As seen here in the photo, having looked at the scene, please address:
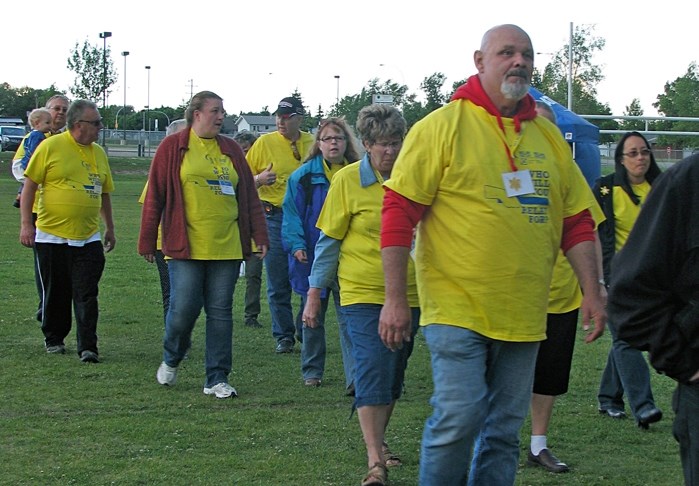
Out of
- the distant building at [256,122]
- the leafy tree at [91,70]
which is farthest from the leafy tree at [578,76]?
the distant building at [256,122]

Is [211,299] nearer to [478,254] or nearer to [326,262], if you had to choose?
[326,262]

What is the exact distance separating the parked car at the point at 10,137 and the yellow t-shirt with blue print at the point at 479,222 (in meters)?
60.3

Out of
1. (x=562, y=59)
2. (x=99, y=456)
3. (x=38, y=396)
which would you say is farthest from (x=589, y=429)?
(x=562, y=59)

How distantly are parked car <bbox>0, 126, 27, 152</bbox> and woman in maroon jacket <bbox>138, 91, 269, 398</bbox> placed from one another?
56531 mm

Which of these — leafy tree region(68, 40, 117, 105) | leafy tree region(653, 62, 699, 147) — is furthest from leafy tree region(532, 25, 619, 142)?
leafy tree region(68, 40, 117, 105)

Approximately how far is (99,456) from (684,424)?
12.3 feet

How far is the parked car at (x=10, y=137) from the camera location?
2491 inches

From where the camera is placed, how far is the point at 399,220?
174 inches

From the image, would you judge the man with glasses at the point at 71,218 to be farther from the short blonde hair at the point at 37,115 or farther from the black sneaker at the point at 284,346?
the black sneaker at the point at 284,346

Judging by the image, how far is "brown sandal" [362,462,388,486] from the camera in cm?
562

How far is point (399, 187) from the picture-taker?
14.5ft

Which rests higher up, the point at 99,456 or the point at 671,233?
the point at 671,233

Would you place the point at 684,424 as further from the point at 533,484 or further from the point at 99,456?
the point at 99,456

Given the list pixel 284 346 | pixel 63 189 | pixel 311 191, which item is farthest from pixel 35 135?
pixel 311 191
